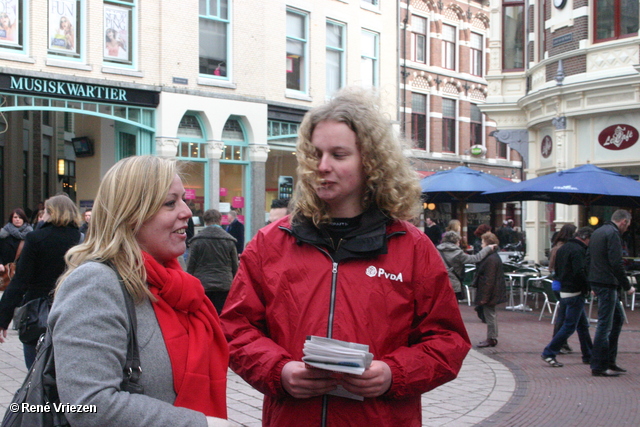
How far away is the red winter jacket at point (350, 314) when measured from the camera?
2148mm

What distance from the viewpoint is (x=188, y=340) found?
199 cm

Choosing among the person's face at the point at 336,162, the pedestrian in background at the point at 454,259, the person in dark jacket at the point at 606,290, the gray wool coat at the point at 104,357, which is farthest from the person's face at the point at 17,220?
the gray wool coat at the point at 104,357

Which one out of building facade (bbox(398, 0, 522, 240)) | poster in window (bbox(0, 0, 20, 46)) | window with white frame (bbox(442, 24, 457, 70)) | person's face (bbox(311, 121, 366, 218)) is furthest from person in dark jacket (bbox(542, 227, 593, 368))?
window with white frame (bbox(442, 24, 457, 70))

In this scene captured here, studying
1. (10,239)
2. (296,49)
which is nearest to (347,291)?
(10,239)

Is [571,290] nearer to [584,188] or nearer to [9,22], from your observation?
[584,188]

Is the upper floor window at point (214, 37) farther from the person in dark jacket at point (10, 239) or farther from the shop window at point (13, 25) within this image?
the person in dark jacket at point (10, 239)

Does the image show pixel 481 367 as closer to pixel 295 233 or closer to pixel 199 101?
pixel 295 233

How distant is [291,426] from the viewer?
217 centimetres

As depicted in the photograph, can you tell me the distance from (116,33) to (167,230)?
597 inches

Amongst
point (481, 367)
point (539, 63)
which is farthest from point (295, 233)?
point (539, 63)

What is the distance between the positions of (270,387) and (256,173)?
16604 mm

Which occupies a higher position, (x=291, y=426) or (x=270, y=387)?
(x=270, y=387)

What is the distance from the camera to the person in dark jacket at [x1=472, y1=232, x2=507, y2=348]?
8.86 m

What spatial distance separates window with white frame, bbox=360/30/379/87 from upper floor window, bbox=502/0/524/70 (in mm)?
4236
